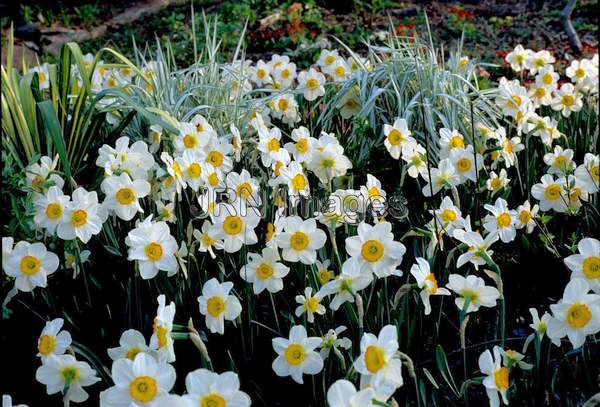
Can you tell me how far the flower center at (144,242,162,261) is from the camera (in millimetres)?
1711

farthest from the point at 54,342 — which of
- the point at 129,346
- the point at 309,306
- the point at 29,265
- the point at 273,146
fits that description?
the point at 273,146

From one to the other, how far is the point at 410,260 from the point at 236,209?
597 mm

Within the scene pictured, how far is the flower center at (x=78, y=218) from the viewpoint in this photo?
5.88ft

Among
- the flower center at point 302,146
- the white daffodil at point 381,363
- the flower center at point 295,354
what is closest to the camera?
the white daffodil at point 381,363

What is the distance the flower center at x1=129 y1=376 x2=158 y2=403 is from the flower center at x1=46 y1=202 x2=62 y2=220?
0.70 meters

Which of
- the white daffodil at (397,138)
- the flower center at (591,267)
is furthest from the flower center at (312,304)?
the white daffodil at (397,138)

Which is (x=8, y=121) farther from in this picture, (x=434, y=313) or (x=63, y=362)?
(x=434, y=313)

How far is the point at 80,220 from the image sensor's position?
1.79 meters

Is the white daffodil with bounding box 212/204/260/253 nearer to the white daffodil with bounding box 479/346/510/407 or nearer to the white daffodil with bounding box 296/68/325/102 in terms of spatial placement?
the white daffodil with bounding box 479/346/510/407

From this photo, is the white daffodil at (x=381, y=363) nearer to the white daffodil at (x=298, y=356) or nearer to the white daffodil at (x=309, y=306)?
the white daffodil at (x=298, y=356)

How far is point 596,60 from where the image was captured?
356 cm

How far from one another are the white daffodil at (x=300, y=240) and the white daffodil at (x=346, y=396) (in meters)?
0.54

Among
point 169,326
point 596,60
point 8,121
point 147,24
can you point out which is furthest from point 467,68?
point 147,24

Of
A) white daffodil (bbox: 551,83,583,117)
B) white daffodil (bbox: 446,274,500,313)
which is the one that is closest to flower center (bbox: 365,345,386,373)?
white daffodil (bbox: 446,274,500,313)
